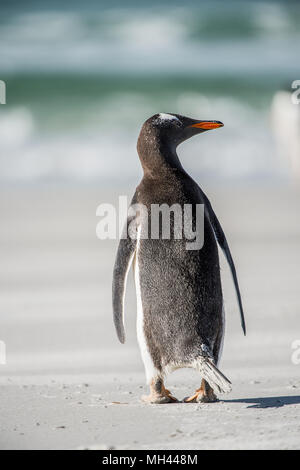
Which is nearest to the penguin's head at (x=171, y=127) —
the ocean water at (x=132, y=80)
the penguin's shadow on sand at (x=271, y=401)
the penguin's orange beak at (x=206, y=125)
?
the penguin's orange beak at (x=206, y=125)

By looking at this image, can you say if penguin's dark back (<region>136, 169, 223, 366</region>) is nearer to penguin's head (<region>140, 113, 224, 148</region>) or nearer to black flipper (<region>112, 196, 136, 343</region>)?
black flipper (<region>112, 196, 136, 343</region>)

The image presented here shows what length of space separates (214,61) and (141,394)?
2586 cm

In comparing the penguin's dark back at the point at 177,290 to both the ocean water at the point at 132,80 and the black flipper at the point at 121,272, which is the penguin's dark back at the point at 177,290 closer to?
the black flipper at the point at 121,272

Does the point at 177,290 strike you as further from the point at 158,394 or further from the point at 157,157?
the point at 157,157

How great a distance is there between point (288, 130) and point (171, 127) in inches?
613

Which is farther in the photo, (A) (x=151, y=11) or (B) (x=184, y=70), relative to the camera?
(A) (x=151, y=11)

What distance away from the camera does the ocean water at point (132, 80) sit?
797 inches

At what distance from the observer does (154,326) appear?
4.30 meters

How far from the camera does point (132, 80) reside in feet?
91.5

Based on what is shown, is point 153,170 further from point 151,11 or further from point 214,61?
point 151,11

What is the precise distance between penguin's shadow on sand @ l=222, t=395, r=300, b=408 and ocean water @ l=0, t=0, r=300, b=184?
14.5 meters

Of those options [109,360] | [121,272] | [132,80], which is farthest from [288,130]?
[121,272]
